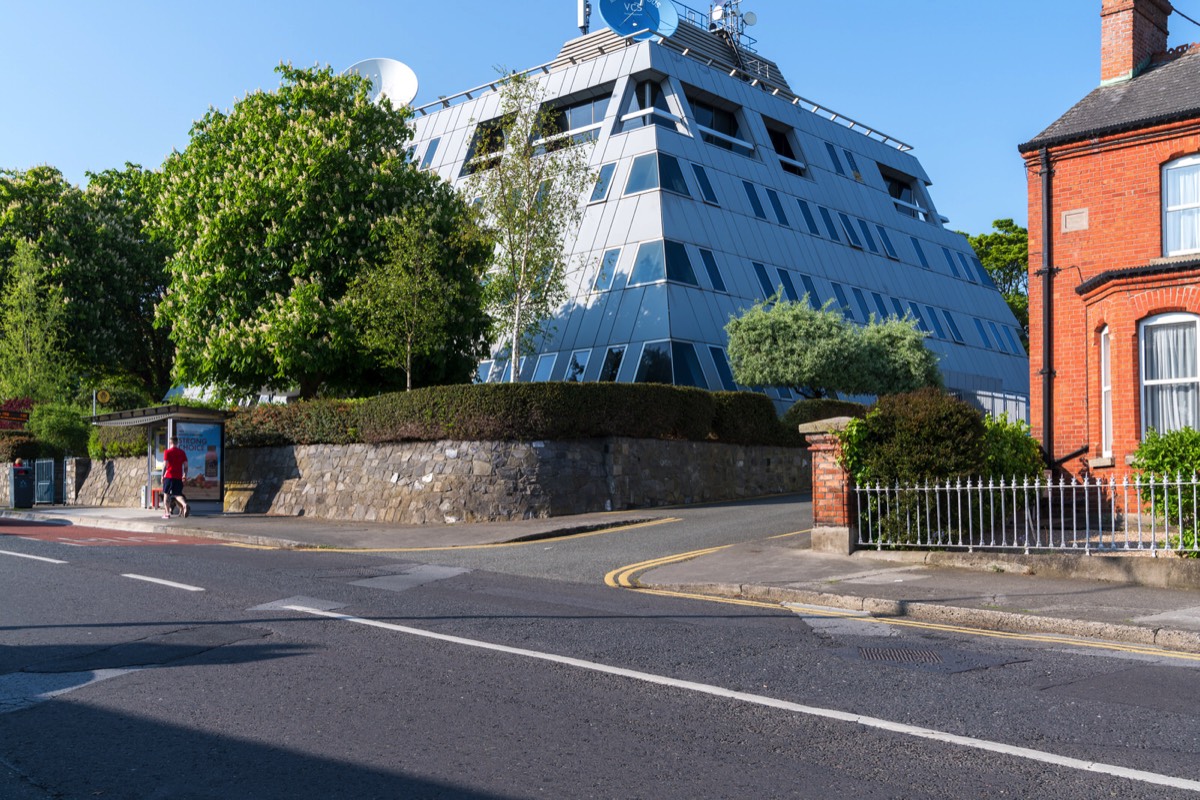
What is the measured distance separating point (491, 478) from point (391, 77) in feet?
87.7

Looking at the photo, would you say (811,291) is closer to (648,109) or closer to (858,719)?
(648,109)

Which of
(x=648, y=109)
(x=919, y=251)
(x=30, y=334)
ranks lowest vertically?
(x=30, y=334)

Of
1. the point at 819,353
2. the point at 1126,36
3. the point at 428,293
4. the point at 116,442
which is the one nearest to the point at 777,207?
the point at 819,353

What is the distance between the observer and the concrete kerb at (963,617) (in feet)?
30.5

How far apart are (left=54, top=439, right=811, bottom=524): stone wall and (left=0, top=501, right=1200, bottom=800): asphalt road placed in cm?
1143

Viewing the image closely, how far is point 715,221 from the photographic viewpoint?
3728 centimetres

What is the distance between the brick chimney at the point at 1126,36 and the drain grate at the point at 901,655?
1550 cm

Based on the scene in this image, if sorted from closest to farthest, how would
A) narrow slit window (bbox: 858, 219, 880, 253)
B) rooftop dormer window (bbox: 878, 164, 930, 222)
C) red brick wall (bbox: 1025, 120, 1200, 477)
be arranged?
red brick wall (bbox: 1025, 120, 1200, 477), narrow slit window (bbox: 858, 219, 880, 253), rooftop dormer window (bbox: 878, 164, 930, 222)

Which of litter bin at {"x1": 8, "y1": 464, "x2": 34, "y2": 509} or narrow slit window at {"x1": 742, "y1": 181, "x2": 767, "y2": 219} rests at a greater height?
narrow slit window at {"x1": 742, "y1": 181, "x2": 767, "y2": 219}

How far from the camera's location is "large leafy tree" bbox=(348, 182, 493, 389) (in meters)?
26.2

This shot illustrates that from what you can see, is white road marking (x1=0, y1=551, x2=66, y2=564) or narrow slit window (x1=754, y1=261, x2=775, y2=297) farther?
narrow slit window (x1=754, y1=261, x2=775, y2=297)

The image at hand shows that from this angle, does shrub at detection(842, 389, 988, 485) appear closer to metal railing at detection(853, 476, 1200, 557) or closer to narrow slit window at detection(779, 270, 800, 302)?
metal railing at detection(853, 476, 1200, 557)

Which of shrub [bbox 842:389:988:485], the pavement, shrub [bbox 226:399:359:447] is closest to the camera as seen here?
the pavement

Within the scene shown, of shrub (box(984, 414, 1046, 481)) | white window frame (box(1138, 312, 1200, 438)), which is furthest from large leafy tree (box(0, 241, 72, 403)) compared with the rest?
white window frame (box(1138, 312, 1200, 438))
